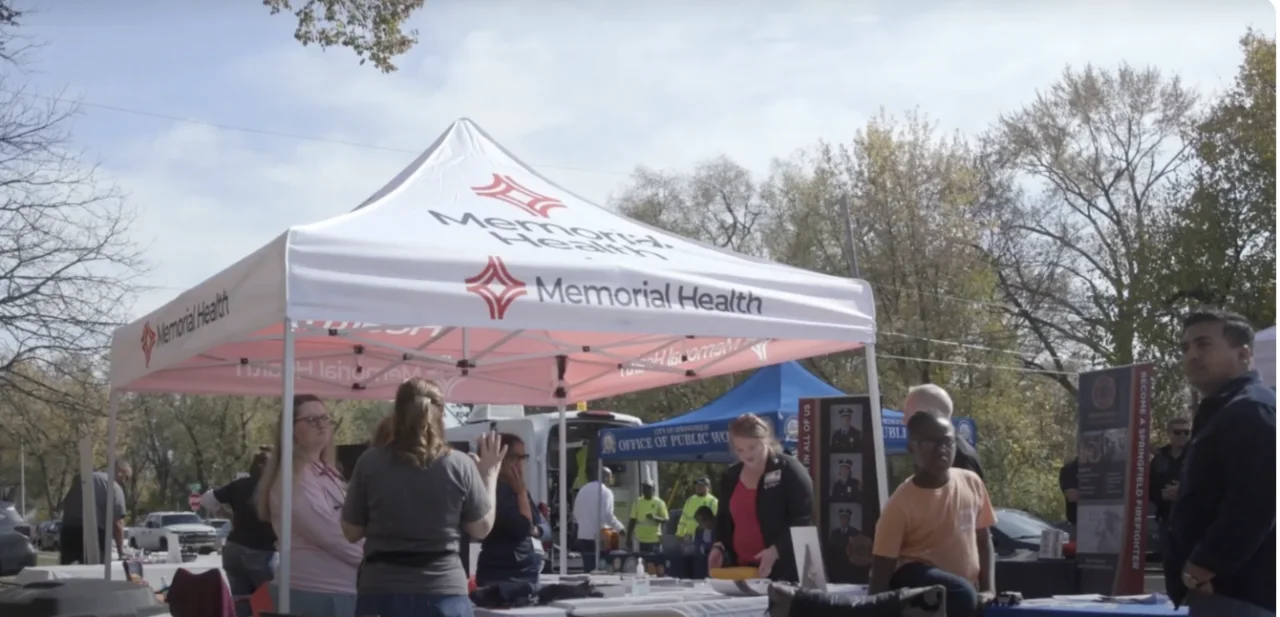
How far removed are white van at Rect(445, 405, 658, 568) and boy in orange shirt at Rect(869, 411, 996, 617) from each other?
47.8 feet

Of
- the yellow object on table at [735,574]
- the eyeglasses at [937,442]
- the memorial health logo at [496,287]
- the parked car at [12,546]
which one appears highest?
the memorial health logo at [496,287]

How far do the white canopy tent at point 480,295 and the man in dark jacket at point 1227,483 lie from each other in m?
2.60

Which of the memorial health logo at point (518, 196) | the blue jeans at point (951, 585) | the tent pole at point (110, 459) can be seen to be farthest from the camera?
the tent pole at point (110, 459)

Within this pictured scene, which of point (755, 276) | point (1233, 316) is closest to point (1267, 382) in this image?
point (755, 276)

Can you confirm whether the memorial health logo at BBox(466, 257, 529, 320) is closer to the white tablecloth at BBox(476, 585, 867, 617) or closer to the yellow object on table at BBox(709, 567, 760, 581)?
the white tablecloth at BBox(476, 585, 867, 617)

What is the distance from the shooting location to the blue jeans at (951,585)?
13.9ft

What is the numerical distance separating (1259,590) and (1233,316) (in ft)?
2.64

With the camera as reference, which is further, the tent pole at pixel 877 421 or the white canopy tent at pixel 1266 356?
the white canopy tent at pixel 1266 356

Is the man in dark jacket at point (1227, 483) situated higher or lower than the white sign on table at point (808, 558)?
higher

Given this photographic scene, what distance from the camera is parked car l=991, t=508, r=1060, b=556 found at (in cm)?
1390

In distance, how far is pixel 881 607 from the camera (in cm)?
378

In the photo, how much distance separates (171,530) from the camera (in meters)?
31.8

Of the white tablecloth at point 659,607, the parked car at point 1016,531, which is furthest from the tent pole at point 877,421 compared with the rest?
the parked car at point 1016,531

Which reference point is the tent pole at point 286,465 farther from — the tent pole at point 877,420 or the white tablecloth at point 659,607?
the tent pole at point 877,420
